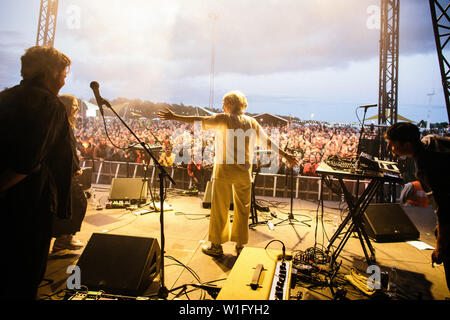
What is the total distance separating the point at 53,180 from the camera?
128 centimetres

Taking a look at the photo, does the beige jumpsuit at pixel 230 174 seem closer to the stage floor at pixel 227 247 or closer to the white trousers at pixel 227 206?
the white trousers at pixel 227 206

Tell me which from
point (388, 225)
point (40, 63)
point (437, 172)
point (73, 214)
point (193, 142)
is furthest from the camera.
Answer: point (193, 142)

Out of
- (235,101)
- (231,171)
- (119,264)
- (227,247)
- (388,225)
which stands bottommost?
(227,247)

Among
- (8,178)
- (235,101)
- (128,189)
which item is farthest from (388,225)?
(128,189)

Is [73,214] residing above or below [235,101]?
below

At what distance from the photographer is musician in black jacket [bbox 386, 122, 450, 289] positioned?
167 centimetres

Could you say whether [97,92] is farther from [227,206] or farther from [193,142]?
[193,142]

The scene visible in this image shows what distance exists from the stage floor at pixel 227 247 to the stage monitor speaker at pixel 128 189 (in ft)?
1.51

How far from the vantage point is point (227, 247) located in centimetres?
313

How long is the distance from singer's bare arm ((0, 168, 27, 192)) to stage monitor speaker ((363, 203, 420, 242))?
162 inches

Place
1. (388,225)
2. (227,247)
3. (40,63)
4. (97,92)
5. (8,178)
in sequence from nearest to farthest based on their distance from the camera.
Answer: (8,178), (40,63), (97,92), (227,247), (388,225)

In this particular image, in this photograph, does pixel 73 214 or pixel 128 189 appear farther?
pixel 128 189

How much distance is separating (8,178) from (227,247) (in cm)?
250
